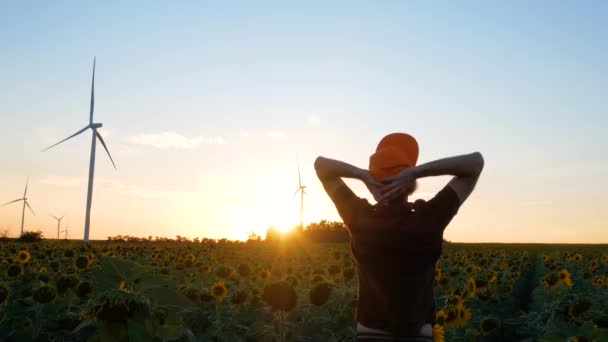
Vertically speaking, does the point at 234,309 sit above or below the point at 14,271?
below

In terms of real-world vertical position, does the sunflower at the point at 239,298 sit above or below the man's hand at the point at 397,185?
below

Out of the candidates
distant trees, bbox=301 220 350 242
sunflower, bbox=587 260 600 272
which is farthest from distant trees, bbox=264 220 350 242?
sunflower, bbox=587 260 600 272

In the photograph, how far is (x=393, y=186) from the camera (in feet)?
13.4

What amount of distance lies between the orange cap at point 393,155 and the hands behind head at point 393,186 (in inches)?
3.8

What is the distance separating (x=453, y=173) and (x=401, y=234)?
22.7 inches

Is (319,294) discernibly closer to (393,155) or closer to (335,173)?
(335,173)

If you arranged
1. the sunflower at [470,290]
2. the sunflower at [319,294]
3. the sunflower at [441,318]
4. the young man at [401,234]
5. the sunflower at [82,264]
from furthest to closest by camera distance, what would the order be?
the sunflower at [82,264] < the sunflower at [470,290] < the sunflower at [441,318] < the sunflower at [319,294] < the young man at [401,234]

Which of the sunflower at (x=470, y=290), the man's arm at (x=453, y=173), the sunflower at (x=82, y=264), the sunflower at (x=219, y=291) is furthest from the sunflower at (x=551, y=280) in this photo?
the sunflower at (x=82, y=264)

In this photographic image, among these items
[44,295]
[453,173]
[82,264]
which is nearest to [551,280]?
[453,173]

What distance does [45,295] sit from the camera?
5438mm

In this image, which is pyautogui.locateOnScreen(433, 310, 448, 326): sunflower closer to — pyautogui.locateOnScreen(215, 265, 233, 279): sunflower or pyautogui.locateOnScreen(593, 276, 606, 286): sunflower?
pyautogui.locateOnScreen(215, 265, 233, 279): sunflower

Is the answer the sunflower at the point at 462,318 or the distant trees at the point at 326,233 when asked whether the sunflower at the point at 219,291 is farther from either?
the distant trees at the point at 326,233

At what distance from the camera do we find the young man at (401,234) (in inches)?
165

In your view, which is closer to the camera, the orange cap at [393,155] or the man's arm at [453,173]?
the man's arm at [453,173]
